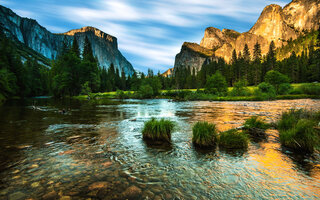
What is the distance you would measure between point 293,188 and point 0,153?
34.3 ft

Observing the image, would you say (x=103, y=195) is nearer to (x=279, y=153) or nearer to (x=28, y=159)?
(x=28, y=159)

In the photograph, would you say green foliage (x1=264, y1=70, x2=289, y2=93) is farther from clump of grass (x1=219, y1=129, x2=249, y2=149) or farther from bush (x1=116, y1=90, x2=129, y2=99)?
clump of grass (x1=219, y1=129, x2=249, y2=149)

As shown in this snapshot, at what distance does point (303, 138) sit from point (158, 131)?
654 cm

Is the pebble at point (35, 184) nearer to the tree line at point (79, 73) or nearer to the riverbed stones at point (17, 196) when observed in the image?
the riverbed stones at point (17, 196)

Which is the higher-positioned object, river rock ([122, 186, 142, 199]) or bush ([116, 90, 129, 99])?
bush ([116, 90, 129, 99])

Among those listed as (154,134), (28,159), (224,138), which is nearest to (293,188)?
(224,138)

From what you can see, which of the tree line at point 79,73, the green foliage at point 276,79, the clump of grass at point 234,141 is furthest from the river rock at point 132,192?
the green foliage at point 276,79

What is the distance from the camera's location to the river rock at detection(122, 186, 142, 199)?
13.1 ft

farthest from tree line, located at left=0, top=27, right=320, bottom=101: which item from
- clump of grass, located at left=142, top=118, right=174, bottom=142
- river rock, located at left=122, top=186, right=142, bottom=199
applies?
river rock, located at left=122, top=186, right=142, bottom=199

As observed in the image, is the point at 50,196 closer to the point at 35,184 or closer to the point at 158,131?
the point at 35,184

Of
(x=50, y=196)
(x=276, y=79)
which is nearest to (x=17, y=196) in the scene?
(x=50, y=196)

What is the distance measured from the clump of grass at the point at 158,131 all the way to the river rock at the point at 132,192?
461 cm

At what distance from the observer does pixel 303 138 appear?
6926mm

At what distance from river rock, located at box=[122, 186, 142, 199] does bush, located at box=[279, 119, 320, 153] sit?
6.95 m
